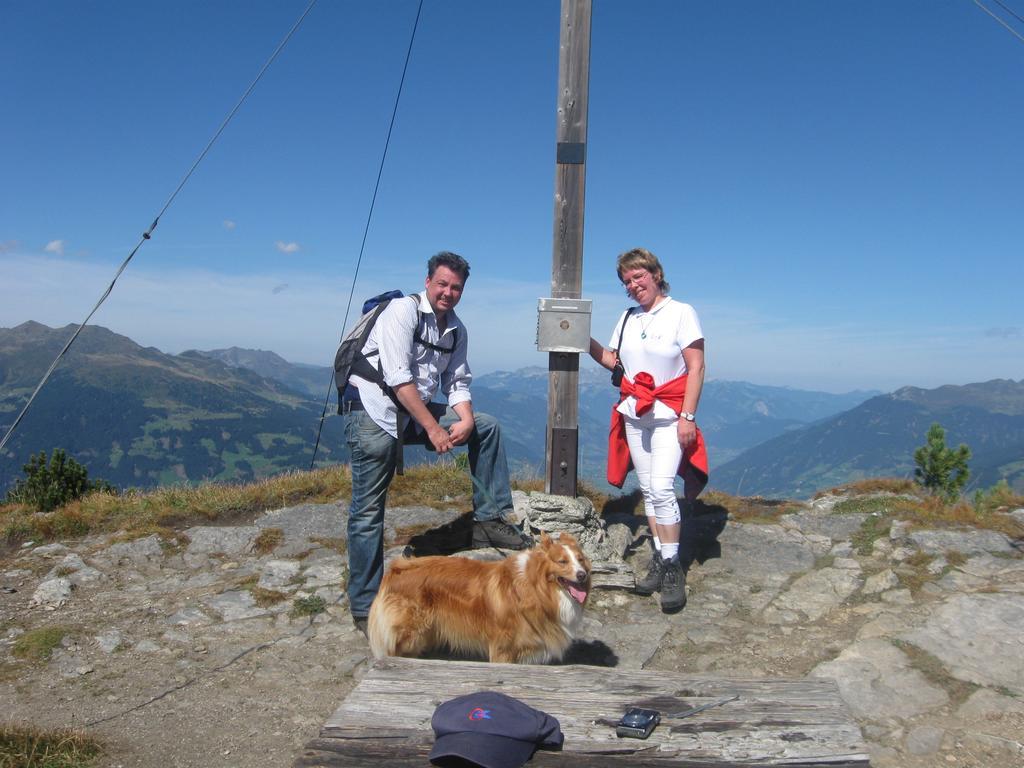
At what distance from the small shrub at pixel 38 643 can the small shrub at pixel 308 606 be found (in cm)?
171

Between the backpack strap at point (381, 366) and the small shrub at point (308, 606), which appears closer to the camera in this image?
the backpack strap at point (381, 366)

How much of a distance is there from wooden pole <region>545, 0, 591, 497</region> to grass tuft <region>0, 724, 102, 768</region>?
4.11 metres

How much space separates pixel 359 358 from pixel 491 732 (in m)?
3.09

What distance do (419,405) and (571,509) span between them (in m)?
2.09

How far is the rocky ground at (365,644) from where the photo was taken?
4.01 meters

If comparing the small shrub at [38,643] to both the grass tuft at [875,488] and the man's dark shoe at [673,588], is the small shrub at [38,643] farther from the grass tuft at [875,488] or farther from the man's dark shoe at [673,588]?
the grass tuft at [875,488]

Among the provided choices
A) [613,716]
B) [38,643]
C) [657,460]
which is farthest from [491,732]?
[38,643]

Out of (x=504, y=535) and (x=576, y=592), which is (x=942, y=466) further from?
(x=576, y=592)

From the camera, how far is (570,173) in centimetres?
610

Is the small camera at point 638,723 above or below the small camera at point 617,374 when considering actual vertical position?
below

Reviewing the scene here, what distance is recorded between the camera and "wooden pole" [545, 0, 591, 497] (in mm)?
5988

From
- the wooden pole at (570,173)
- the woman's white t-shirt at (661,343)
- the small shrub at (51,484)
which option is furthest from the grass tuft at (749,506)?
the small shrub at (51,484)

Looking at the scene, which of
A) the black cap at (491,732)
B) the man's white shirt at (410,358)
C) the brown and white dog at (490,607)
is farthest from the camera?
the man's white shirt at (410,358)

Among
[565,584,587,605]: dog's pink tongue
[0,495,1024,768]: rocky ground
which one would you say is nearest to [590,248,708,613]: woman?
[0,495,1024,768]: rocky ground
